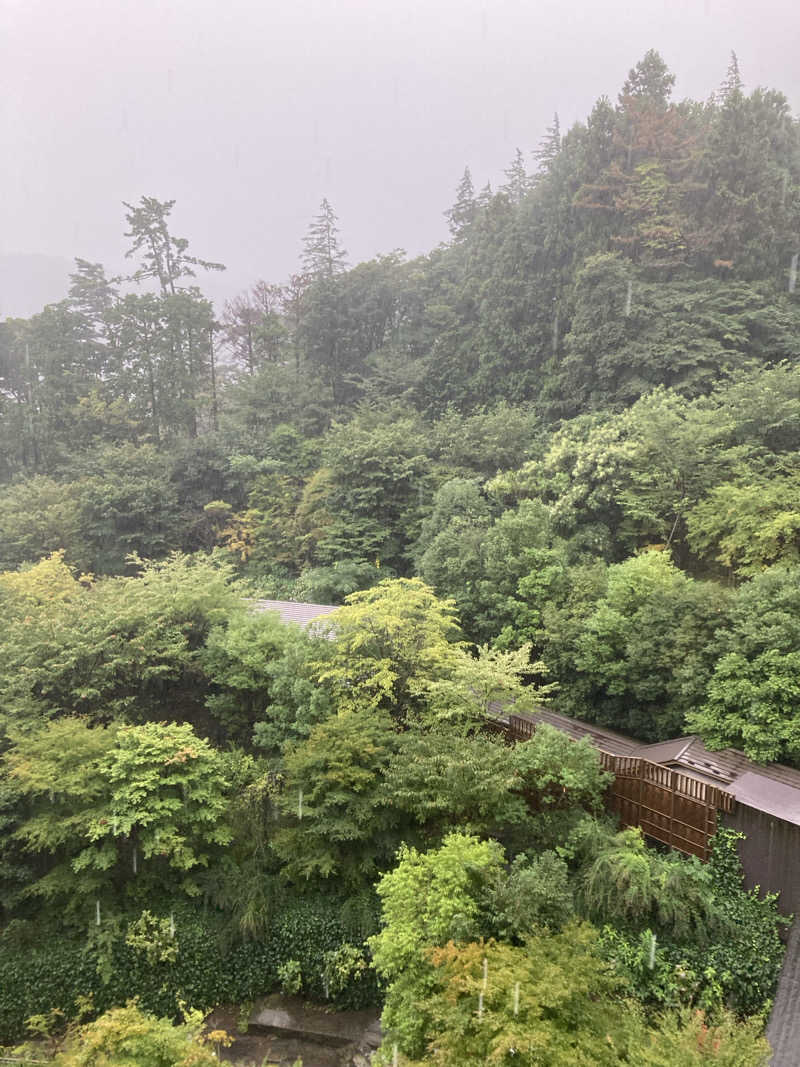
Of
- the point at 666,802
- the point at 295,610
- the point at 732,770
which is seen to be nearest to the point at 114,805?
the point at 295,610

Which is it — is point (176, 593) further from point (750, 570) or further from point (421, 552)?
point (750, 570)

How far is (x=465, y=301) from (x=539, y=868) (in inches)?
1058

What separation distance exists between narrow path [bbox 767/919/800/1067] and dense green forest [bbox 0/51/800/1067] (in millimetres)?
241

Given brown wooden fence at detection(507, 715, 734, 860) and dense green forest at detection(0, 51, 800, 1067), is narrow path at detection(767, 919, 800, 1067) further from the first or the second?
brown wooden fence at detection(507, 715, 734, 860)

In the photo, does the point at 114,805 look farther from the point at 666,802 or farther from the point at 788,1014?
the point at 788,1014

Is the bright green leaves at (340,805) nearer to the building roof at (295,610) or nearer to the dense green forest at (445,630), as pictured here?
the dense green forest at (445,630)

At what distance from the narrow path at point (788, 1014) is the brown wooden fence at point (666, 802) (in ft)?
4.61

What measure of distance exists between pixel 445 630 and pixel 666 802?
223 inches

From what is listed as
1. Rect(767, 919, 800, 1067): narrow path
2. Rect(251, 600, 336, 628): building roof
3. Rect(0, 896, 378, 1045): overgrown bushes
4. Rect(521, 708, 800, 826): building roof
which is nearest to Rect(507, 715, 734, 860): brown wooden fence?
Rect(521, 708, 800, 826): building roof

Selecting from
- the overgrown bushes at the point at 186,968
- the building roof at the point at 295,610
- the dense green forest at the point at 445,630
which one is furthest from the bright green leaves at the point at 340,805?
the building roof at the point at 295,610

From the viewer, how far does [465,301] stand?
96.0 feet

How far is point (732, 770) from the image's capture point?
9.30 m

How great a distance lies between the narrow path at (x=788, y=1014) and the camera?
6449 millimetres

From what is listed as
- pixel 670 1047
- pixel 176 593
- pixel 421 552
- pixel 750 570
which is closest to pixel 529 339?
pixel 421 552
